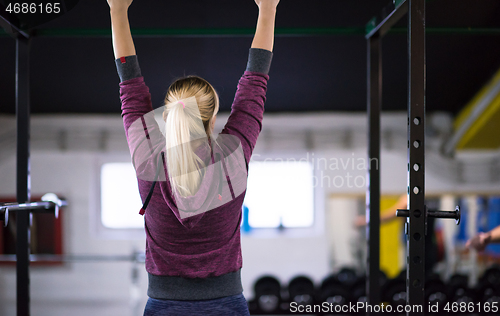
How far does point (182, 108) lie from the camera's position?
83 cm

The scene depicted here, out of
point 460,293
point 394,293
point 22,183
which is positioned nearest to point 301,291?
point 394,293

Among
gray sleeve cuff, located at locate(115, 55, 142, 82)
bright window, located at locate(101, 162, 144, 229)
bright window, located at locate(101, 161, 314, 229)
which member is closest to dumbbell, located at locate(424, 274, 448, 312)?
bright window, located at locate(101, 161, 314, 229)

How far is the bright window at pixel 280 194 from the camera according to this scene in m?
3.97

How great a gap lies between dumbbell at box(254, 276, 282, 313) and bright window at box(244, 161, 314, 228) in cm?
74

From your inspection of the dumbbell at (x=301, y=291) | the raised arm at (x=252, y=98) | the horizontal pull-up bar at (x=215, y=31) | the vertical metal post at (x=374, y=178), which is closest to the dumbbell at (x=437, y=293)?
the dumbbell at (x=301, y=291)

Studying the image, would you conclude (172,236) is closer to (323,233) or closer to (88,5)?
(88,5)

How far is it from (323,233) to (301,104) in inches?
59.2

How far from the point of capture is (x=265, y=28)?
991 mm

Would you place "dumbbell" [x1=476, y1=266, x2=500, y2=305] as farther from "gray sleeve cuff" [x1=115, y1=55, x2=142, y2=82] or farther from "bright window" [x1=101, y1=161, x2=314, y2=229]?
"gray sleeve cuff" [x1=115, y1=55, x2=142, y2=82]

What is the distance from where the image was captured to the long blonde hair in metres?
0.81

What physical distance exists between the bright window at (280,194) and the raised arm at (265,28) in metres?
2.90

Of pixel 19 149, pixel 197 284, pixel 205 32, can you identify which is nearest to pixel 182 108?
pixel 197 284

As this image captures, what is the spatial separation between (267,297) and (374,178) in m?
2.40

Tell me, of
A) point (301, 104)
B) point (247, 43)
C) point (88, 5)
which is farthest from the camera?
point (301, 104)
